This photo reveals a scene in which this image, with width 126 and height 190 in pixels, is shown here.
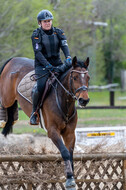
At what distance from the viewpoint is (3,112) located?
25.2 feet

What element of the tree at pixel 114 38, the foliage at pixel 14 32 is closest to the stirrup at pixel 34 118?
the foliage at pixel 14 32

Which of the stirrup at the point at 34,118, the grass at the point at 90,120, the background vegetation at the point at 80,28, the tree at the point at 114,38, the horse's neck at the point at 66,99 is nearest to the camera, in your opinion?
the horse's neck at the point at 66,99

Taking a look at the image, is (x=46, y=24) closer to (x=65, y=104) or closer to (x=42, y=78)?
(x=42, y=78)

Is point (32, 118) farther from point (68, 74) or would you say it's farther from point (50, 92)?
point (68, 74)

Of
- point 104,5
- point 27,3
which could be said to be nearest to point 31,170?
point 27,3

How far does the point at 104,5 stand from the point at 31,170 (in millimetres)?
21986

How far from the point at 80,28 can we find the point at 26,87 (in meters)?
15.1

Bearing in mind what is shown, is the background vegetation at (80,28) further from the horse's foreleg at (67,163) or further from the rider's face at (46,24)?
the horse's foreleg at (67,163)

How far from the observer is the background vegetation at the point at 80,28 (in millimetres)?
11664

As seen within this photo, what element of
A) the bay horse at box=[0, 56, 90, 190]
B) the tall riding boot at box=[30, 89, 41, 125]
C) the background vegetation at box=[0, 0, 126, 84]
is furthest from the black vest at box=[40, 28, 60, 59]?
the background vegetation at box=[0, 0, 126, 84]

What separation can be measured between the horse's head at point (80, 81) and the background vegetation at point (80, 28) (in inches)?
55.3

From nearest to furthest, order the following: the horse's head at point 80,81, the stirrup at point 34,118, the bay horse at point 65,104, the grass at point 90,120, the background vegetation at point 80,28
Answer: the horse's head at point 80,81
the bay horse at point 65,104
the stirrup at point 34,118
the background vegetation at point 80,28
the grass at point 90,120

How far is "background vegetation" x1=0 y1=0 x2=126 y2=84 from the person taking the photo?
11.7m

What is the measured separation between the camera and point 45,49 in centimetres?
625
